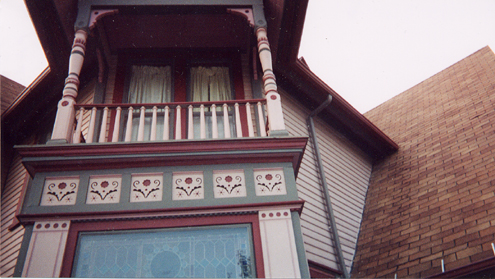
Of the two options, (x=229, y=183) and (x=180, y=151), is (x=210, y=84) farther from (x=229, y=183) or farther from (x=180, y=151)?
(x=229, y=183)

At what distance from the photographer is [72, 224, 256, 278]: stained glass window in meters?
4.98


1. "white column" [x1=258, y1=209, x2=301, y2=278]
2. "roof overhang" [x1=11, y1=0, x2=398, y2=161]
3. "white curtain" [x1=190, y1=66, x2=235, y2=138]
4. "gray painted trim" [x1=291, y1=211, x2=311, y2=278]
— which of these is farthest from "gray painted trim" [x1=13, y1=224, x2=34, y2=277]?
"white curtain" [x1=190, y1=66, x2=235, y2=138]

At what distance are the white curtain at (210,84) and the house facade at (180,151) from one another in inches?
1.3

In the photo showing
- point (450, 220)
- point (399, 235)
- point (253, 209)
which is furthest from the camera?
point (399, 235)

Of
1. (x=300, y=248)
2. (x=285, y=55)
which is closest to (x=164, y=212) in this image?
(x=300, y=248)

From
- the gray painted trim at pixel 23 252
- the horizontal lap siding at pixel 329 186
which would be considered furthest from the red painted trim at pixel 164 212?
the horizontal lap siding at pixel 329 186

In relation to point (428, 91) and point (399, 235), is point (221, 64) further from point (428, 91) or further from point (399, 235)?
point (428, 91)

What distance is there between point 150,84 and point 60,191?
364 centimetres

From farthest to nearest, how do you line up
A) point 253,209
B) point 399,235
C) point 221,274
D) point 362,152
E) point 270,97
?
point 362,152
point 399,235
point 270,97
point 253,209
point 221,274

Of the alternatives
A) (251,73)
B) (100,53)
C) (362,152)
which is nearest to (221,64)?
(251,73)

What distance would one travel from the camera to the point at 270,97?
21.0 ft

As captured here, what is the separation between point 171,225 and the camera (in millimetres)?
5277

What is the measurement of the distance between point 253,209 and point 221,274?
922 mm

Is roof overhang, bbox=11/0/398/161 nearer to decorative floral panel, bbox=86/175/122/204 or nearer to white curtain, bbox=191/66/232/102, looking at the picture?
white curtain, bbox=191/66/232/102
